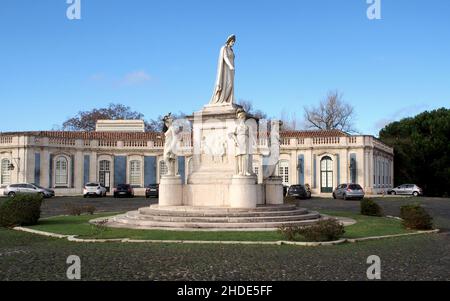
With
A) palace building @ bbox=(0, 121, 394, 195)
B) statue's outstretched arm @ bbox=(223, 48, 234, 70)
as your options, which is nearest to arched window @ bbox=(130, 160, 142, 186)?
palace building @ bbox=(0, 121, 394, 195)

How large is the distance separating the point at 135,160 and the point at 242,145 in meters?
31.7

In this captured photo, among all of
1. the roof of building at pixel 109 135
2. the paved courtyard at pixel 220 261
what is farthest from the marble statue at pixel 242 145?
the roof of building at pixel 109 135

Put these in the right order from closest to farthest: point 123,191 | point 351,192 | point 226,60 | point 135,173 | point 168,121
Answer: point 168,121 < point 226,60 < point 351,192 < point 123,191 < point 135,173

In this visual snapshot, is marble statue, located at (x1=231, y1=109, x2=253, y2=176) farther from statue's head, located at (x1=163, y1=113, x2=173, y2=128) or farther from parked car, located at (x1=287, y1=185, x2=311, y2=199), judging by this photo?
parked car, located at (x1=287, y1=185, x2=311, y2=199)

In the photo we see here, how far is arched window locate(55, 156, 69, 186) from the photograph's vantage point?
42000 mm

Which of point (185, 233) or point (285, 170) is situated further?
point (285, 170)

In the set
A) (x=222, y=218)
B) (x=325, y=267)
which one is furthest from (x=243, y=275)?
(x=222, y=218)

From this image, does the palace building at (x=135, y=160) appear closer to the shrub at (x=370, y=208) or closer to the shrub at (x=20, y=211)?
the shrub at (x=370, y=208)

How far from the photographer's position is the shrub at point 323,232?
1155 cm

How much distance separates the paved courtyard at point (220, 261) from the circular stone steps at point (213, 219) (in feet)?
9.22

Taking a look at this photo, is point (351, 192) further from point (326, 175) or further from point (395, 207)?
point (395, 207)

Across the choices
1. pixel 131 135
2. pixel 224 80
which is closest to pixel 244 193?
pixel 224 80

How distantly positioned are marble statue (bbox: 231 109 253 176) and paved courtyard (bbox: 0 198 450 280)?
480 centimetres

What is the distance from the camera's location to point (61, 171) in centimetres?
4231
